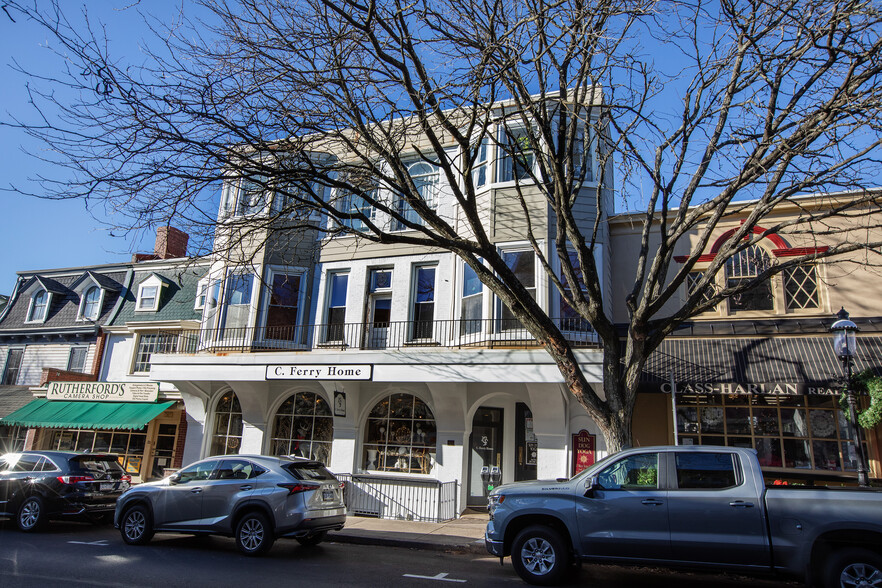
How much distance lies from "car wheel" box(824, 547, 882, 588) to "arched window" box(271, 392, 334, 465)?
1198 cm

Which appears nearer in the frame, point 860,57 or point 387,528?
point 860,57

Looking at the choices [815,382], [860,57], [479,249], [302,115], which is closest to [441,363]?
[479,249]

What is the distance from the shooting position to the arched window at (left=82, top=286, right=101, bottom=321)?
74.3 feet

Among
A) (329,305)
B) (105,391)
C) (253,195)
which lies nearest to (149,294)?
(105,391)

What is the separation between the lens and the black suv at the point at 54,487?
11.0 metres

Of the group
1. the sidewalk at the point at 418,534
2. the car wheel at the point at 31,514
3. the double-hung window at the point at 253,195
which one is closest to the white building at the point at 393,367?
the double-hung window at the point at 253,195

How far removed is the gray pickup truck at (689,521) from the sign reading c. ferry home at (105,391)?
15.1 meters

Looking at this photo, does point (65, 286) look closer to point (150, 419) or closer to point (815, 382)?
point (150, 419)

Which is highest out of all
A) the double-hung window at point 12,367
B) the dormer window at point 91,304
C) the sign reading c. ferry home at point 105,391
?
the dormer window at point 91,304

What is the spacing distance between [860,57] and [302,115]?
8.38m

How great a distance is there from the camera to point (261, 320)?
16312 millimetres

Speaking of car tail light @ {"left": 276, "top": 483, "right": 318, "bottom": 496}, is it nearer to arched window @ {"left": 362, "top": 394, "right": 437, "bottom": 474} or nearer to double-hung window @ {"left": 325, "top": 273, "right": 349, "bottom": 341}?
arched window @ {"left": 362, "top": 394, "right": 437, "bottom": 474}

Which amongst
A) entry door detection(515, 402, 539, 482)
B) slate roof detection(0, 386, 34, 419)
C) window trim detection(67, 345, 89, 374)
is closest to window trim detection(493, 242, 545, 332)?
entry door detection(515, 402, 539, 482)

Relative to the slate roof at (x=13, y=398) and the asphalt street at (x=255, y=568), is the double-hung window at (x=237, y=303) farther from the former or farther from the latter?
the slate roof at (x=13, y=398)
